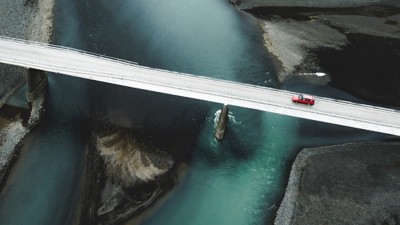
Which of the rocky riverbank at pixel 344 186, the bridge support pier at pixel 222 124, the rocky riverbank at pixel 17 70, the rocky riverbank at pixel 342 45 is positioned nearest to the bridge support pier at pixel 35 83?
the rocky riverbank at pixel 17 70

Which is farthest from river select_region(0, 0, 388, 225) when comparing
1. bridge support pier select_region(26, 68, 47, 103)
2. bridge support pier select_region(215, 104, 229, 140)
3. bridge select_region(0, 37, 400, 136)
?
bridge select_region(0, 37, 400, 136)

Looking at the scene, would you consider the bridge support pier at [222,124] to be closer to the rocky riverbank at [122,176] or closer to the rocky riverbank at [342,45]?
the rocky riverbank at [122,176]

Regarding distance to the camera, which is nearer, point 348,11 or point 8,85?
point 8,85

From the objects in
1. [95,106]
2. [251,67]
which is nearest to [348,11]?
[251,67]

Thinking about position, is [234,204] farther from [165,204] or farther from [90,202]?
[90,202]

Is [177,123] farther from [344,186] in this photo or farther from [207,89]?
[344,186]
